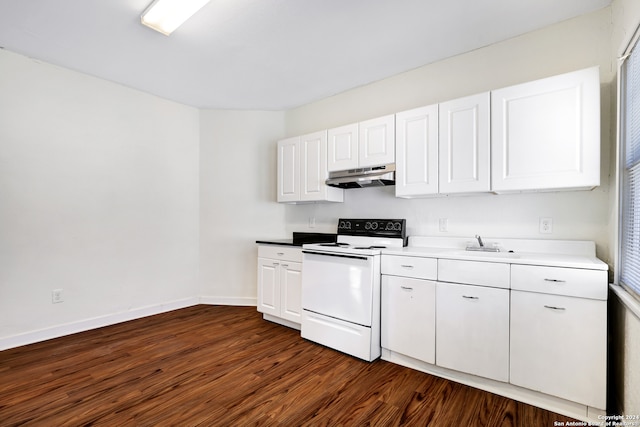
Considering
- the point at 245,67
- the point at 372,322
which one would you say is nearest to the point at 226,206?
the point at 245,67

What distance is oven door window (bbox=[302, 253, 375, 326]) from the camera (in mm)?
2447

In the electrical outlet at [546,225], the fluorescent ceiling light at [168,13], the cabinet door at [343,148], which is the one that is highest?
the fluorescent ceiling light at [168,13]

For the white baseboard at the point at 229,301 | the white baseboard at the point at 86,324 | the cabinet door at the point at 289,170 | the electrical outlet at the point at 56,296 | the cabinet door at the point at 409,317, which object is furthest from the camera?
the white baseboard at the point at 229,301

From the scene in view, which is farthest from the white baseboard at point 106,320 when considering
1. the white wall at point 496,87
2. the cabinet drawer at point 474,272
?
the cabinet drawer at point 474,272

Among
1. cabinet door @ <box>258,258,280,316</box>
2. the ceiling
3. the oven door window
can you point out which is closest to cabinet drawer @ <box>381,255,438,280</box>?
the oven door window

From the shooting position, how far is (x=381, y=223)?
2.96 metres

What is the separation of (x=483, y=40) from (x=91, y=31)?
3.12m

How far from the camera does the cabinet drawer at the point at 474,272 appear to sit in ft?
6.41

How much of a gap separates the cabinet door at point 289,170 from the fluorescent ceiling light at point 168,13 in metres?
1.60

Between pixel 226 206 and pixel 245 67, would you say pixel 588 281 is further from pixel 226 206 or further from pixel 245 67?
pixel 226 206

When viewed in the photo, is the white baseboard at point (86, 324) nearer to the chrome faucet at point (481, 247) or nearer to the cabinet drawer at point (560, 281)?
the chrome faucet at point (481, 247)

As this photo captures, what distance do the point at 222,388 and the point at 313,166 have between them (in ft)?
7.31

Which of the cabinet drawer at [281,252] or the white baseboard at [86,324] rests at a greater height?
the cabinet drawer at [281,252]

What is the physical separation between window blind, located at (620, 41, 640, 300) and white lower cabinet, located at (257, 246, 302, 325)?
239 centimetres
